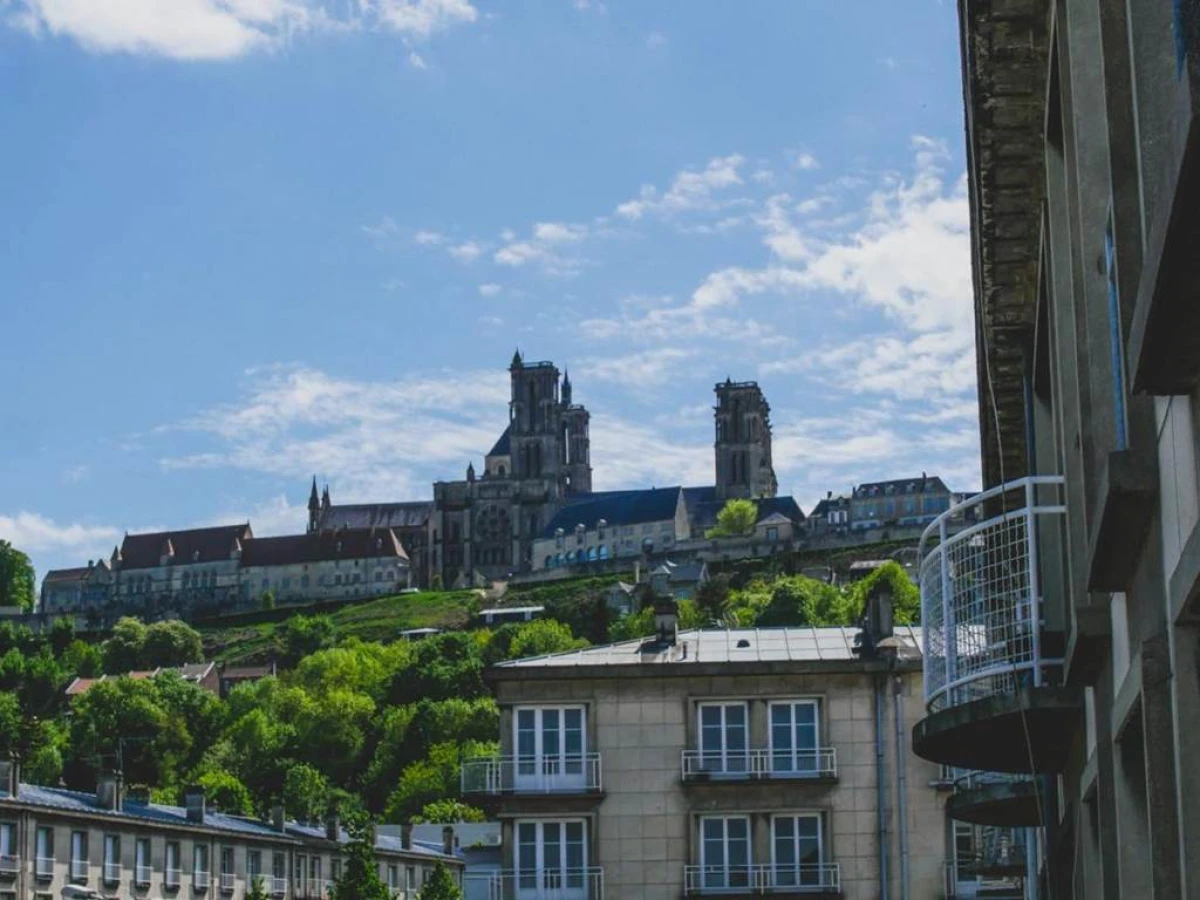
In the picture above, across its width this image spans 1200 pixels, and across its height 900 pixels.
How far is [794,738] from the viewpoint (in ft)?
145

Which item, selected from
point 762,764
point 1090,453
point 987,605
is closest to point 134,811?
point 762,764

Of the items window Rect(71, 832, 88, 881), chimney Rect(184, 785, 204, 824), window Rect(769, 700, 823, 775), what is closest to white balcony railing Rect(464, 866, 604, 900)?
window Rect(769, 700, 823, 775)

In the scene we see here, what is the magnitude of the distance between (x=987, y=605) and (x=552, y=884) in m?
30.5

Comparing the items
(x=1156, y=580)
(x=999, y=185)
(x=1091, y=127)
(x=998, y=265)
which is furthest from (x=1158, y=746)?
(x=998, y=265)

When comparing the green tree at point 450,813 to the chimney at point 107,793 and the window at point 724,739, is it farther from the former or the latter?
the window at point 724,739

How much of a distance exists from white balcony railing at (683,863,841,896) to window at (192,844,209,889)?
34.4 meters

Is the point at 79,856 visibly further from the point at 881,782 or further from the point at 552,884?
the point at 881,782

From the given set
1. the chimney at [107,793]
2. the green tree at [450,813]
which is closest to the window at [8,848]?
the chimney at [107,793]

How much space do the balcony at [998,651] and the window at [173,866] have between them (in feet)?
200

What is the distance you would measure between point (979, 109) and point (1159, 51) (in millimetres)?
5549

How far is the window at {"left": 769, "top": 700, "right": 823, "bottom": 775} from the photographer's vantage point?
4403 centimetres

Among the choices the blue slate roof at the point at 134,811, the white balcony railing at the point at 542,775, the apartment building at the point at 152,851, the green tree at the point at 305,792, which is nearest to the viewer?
the white balcony railing at the point at 542,775

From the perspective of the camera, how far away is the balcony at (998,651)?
467 inches

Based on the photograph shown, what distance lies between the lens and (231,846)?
76.2m
